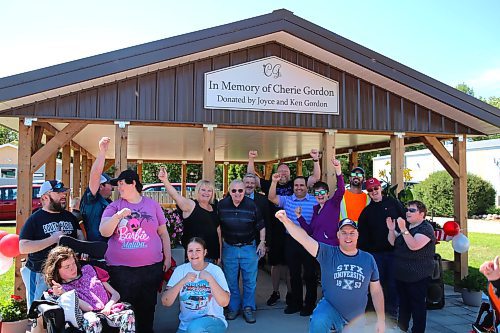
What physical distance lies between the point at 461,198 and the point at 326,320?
450cm

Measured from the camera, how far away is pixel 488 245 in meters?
11.8

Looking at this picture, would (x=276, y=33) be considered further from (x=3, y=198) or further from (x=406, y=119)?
(x=3, y=198)

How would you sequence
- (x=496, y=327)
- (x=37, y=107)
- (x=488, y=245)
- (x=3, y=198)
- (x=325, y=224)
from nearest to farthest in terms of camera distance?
1. (x=496, y=327)
2. (x=325, y=224)
3. (x=37, y=107)
4. (x=488, y=245)
5. (x=3, y=198)

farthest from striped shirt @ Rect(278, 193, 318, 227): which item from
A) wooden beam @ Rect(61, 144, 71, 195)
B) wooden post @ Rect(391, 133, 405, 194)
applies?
wooden beam @ Rect(61, 144, 71, 195)

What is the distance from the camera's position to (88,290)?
3314 millimetres

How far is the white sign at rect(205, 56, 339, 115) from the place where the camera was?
5590 millimetres

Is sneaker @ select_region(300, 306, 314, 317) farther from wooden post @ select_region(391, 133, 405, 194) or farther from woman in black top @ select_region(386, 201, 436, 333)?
wooden post @ select_region(391, 133, 405, 194)

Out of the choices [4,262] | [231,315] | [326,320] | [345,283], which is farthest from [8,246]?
[345,283]

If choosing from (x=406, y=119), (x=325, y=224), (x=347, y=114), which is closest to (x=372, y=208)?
(x=325, y=224)

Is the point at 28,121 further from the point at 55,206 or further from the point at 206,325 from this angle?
the point at 206,325

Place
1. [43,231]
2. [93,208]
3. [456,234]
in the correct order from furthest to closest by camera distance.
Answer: [456,234] < [93,208] < [43,231]

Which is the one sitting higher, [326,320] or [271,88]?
[271,88]

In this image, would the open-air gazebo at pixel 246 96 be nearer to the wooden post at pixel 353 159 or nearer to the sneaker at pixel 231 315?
the sneaker at pixel 231 315

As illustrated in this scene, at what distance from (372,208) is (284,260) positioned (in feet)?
4.38
